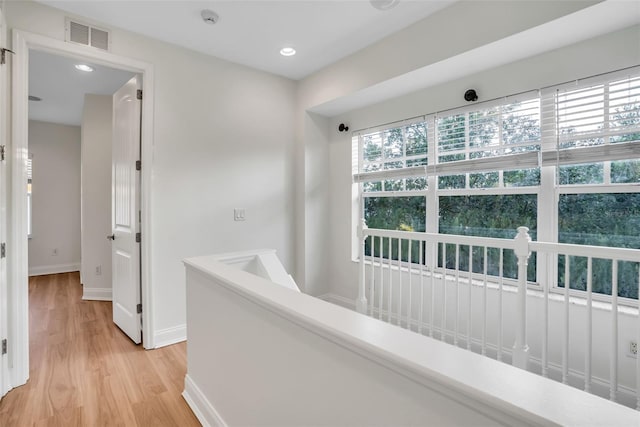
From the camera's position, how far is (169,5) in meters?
2.26

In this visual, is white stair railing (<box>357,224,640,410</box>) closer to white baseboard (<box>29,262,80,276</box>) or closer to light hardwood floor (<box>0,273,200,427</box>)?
light hardwood floor (<box>0,273,200,427</box>)

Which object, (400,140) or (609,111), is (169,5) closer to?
(400,140)

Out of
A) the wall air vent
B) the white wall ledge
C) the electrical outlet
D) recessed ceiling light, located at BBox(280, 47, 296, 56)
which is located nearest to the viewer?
the white wall ledge

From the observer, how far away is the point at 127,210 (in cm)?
285

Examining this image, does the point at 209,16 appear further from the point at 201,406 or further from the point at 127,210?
the point at 201,406

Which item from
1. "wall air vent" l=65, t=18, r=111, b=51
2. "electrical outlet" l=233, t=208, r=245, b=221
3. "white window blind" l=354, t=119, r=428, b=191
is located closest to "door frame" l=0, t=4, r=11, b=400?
"wall air vent" l=65, t=18, r=111, b=51

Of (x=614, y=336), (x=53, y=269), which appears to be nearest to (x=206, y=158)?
(x=614, y=336)

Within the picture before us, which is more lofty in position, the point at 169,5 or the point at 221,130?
the point at 169,5

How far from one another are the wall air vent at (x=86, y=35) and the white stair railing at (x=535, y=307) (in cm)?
258

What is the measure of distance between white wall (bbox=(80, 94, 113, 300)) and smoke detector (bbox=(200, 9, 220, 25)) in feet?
8.36

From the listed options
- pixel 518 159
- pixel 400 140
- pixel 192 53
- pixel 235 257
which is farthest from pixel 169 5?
pixel 518 159

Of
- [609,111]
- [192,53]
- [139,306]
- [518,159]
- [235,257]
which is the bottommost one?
[139,306]

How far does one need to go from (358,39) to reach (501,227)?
2.00 meters

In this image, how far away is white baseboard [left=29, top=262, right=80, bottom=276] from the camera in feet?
17.3
